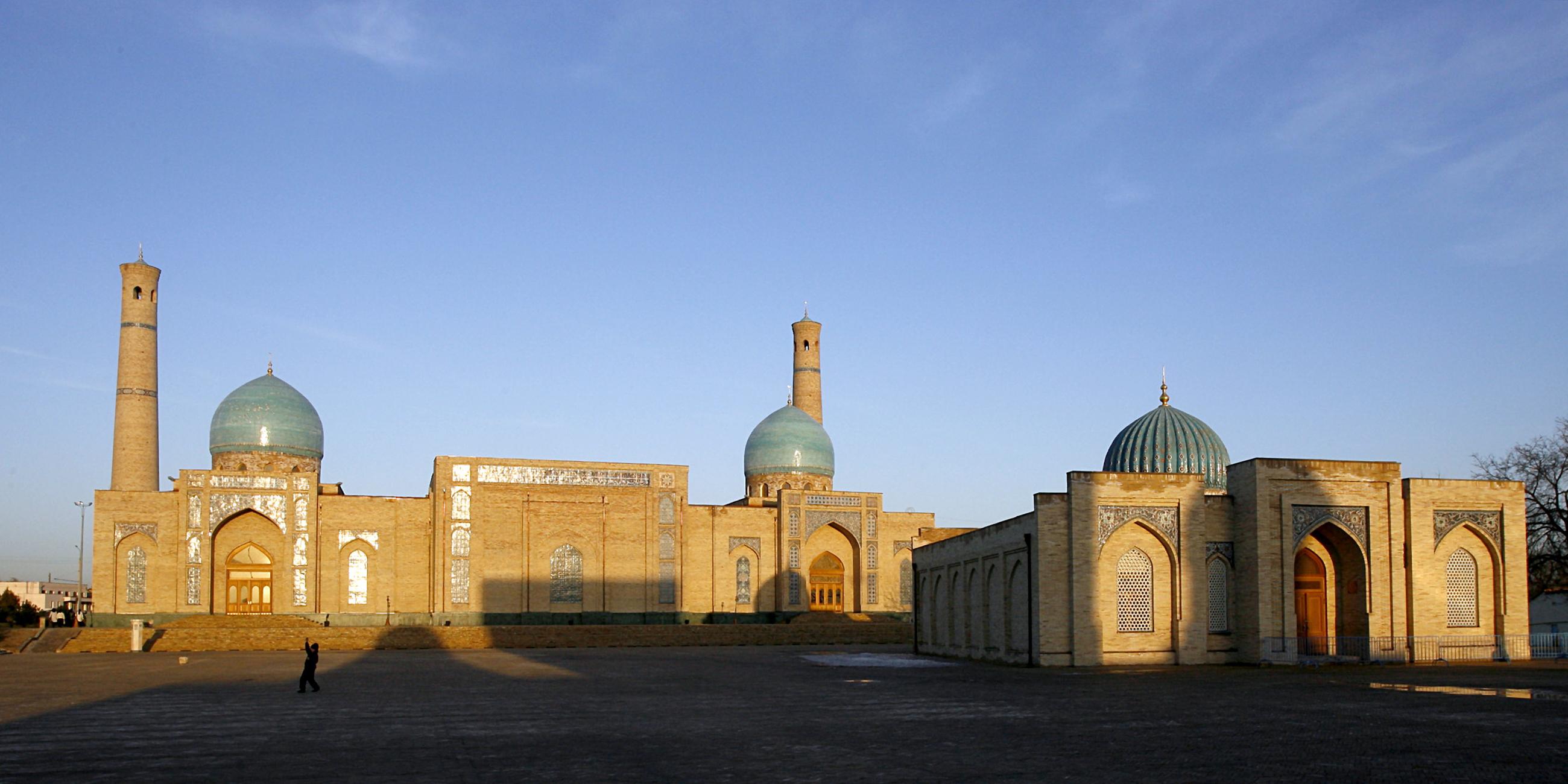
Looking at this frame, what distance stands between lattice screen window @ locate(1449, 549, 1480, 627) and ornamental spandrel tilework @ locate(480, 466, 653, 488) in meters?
26.2

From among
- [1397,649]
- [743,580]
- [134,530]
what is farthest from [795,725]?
[134,530]

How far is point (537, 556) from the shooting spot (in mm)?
43344

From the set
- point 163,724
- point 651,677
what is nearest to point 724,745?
point 163,724

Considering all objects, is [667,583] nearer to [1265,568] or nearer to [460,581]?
[460,581]

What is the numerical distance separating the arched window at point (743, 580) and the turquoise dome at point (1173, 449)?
15.8 metres

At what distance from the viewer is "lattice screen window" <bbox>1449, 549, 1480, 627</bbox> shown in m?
27.9

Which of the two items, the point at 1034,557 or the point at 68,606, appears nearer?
the point at 1034,557

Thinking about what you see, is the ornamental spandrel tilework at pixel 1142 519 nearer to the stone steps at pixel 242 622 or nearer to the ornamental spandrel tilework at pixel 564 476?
the ornamental spandrel tilework at pixel 564 476

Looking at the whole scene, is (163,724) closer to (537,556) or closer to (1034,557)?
(1034,557)

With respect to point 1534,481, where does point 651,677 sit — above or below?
below

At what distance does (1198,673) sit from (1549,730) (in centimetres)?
1077

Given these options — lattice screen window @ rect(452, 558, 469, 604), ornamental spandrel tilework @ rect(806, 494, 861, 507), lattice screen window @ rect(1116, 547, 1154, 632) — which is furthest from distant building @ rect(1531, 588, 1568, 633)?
lattice screen window @ rect(452, 558, 469, 604)

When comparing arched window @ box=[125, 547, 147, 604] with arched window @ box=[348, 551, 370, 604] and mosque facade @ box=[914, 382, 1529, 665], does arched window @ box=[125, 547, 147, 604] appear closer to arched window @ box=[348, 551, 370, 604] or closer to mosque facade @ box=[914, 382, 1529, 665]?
arched window @ box=[348, 551, 370, 604]

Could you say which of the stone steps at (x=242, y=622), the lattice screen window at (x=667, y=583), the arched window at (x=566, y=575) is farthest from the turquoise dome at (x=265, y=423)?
the lattice screen window at (x=667, y=583)
